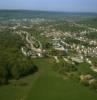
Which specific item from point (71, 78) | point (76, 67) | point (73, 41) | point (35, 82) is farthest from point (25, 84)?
point (73, 41)

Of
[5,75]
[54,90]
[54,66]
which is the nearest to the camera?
[54,90]

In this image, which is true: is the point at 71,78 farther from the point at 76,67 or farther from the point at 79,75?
the point at 76,67

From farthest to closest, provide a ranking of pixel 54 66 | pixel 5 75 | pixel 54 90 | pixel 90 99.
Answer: pixel 54 66
pixel 5 75
pixel 54 90
pixel 90 99

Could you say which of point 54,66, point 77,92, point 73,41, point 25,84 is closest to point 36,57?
point 54,66

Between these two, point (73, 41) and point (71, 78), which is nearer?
point (71, 78)

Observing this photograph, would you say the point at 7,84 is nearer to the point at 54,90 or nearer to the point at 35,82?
the point at 35,82

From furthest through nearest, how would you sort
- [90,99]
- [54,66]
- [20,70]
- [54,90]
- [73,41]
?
[73,41] < [54,66] < [20,70] < [54,90] < [90,99]
